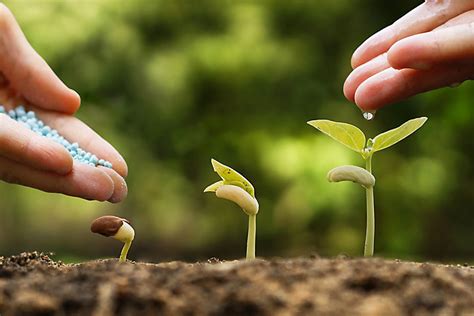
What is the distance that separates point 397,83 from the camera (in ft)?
4.44

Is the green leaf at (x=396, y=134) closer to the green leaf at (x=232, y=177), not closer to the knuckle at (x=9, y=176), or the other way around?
the green leaf at (x=232, y=177)

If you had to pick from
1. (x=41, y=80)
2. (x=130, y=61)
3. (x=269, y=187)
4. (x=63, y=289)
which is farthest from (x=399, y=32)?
(x=130, y=61)

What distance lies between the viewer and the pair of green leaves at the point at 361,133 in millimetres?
1086

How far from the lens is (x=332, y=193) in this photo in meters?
3.88

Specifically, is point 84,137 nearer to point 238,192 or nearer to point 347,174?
point 238,192

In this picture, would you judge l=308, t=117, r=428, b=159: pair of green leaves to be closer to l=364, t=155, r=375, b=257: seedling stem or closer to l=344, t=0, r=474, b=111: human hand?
l=364, t=155, r=375, b=257: seedling stem

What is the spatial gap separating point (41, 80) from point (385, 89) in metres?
0.84

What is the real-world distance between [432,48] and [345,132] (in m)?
0.27

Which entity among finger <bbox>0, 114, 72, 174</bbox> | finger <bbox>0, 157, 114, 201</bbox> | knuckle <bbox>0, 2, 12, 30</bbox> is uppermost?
knuckle <bbox>0, 2, 12, 30</bbox>

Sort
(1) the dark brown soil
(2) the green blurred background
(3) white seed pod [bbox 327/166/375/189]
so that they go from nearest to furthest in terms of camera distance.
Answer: (1) the dark brown soil < (3) white seed pod [bbox 327/166/375/189] < (2) the green blurred background

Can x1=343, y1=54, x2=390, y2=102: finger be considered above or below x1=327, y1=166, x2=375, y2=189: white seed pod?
above

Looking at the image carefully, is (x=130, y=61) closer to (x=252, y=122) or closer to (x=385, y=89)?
(x=252, y=122)

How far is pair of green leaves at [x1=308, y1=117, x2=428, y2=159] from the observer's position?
1.09 m

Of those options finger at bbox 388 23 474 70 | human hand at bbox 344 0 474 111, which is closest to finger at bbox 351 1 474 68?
human hand at bbox 344 0 474 111
